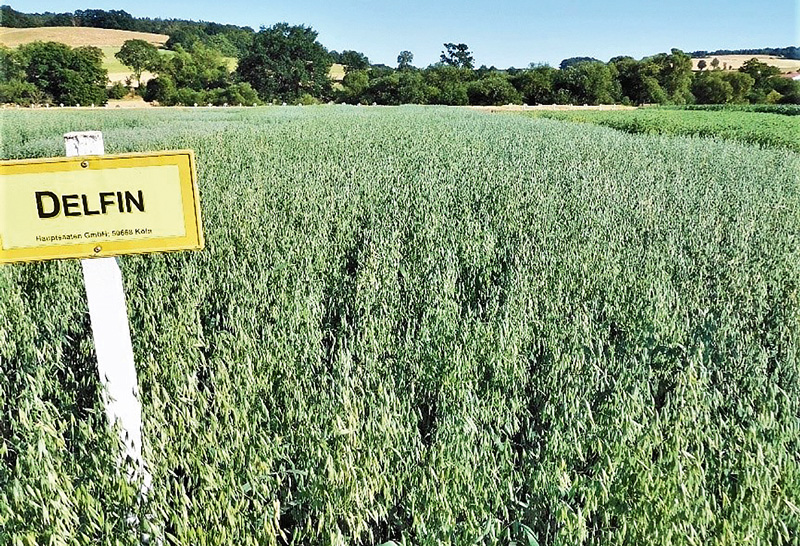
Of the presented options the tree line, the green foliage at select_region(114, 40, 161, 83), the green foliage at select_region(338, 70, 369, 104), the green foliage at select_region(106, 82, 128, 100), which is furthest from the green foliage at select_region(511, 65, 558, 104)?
the green foliage at select_region(106, 82, 128, 100)

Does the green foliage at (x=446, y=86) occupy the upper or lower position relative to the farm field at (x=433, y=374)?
upper

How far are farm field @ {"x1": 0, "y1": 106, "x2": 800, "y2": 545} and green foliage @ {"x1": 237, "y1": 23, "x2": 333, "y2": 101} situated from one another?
28.5 metres

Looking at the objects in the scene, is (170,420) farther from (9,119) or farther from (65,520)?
(9,119)

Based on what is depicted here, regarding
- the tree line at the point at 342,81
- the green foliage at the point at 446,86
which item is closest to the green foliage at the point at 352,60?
the tree line at the point at 342,81

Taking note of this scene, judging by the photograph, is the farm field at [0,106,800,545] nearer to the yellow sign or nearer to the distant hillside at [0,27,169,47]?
the yellow sign

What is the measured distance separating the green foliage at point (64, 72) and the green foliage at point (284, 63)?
7.64m

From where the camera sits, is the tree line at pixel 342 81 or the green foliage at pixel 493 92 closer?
the tree line at pixel 342 81

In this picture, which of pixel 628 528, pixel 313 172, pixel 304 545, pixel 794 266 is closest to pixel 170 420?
pixel 304 545

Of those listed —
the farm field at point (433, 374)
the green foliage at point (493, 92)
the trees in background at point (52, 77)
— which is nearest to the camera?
the farm field at point (433, 374)

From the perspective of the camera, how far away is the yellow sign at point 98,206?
1.91m

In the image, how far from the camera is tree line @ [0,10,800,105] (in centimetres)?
2981

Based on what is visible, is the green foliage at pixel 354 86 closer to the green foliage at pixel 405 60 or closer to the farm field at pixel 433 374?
the green foliage at pixel 405 60

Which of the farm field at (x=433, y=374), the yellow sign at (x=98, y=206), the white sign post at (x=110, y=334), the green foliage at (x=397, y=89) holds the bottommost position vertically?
the farm field at (x=433, y=374)

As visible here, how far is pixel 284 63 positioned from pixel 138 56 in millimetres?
9327
